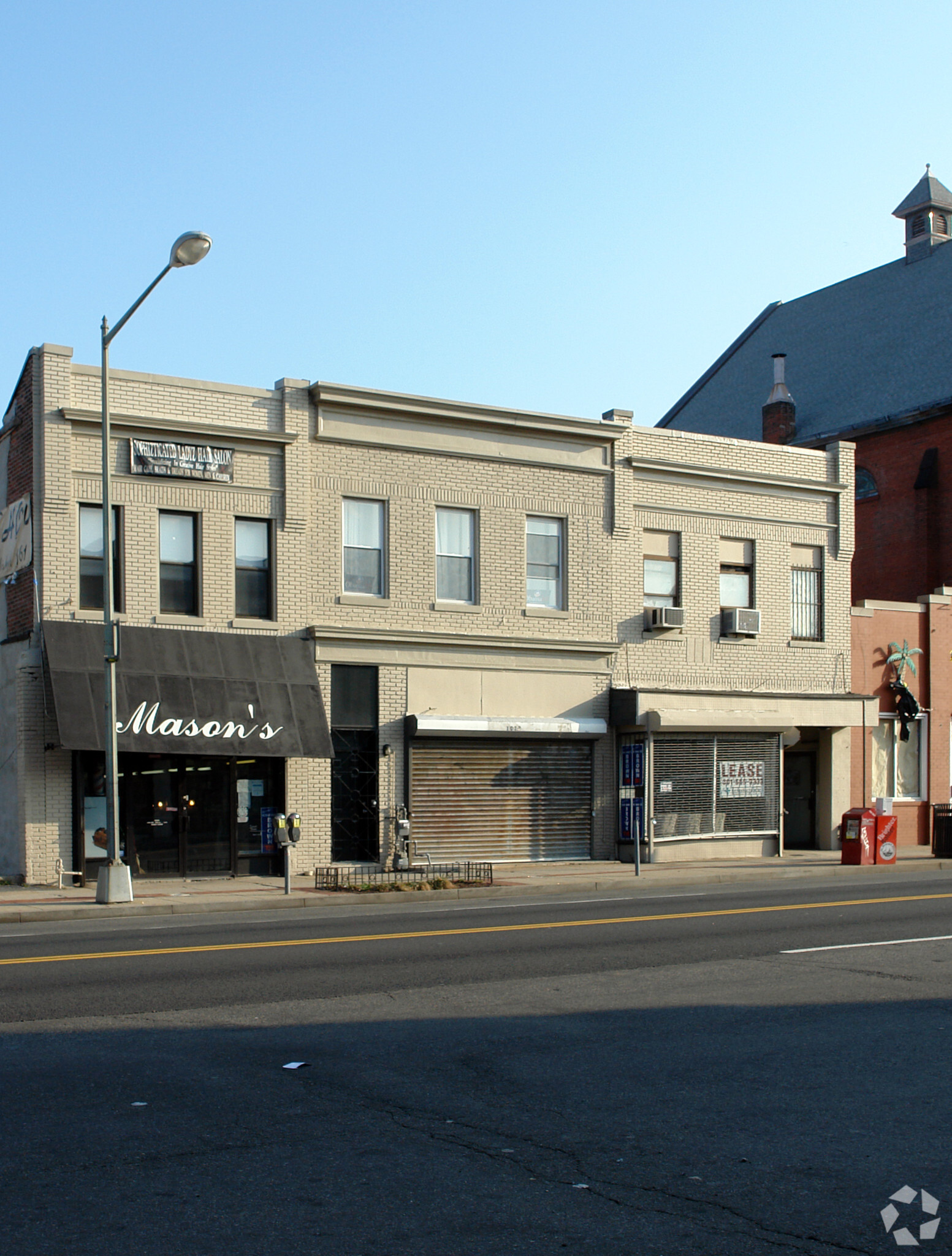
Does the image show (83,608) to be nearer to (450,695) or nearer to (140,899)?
(140,899)

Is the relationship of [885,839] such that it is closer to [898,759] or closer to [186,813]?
[898,759]

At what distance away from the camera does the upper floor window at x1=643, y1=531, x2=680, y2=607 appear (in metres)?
27.4

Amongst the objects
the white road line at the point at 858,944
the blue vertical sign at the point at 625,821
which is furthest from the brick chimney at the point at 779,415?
the white road line at the point at 858,944

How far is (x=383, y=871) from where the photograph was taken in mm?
22922

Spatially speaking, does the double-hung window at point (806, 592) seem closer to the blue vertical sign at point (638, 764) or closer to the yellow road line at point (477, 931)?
the blue vertical sign at point (638, 764)

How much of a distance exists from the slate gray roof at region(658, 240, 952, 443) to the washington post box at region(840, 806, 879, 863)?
54.8 feet

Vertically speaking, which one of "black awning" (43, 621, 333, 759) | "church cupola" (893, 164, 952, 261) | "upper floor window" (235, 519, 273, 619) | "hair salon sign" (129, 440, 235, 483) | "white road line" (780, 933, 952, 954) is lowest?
"white road line" (780, 933, 952, 954)

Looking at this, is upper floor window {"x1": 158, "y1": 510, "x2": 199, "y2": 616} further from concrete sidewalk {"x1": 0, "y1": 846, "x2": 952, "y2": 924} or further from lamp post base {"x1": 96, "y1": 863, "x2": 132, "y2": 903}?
lamp post base {"x1": 96, "y1": 863, "x2": 132, "y2": 903}

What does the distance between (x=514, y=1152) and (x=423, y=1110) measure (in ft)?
2.80

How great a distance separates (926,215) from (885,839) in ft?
92.0

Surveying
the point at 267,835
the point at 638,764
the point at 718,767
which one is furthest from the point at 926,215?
the point at 267,835

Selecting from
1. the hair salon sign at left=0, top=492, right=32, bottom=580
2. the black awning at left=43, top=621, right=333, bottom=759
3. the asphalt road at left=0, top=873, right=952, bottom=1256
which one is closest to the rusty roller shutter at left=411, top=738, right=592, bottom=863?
the black awning at left=43, top=621, right=333, bottom=759

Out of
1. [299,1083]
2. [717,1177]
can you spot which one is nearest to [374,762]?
[299,1083]

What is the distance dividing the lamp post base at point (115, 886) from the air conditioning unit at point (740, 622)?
14.3m
